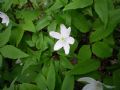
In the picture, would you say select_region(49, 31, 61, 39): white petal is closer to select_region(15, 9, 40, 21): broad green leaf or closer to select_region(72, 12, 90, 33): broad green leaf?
select_region(72, 12, 90, 33): broad green leaf

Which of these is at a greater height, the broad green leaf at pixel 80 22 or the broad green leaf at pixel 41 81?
the broad green leaf at pixel 80 22

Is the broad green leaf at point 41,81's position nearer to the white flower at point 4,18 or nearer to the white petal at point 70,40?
the white petal at point 70,40

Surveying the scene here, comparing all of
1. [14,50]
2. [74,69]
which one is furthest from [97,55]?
[14,50]

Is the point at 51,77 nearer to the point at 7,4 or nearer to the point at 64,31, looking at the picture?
the point at 64,31

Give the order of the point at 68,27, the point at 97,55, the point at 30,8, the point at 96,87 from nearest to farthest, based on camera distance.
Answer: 1. the point at 96,87
2. the point at 97,55
3. the point at 68,27
4. the point at 30,8

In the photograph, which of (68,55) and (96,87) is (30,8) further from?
(96,87)

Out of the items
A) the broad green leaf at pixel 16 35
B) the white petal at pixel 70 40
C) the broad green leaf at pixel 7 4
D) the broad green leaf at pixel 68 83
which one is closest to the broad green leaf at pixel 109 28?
the white petal at pixel 70 40

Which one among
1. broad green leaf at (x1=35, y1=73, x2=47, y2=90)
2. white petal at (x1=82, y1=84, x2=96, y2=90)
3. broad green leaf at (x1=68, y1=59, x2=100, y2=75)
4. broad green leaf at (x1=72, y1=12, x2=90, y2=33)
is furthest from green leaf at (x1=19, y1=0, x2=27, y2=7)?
white petal at (x1=82, y1=84, x2=96, y2=90)
